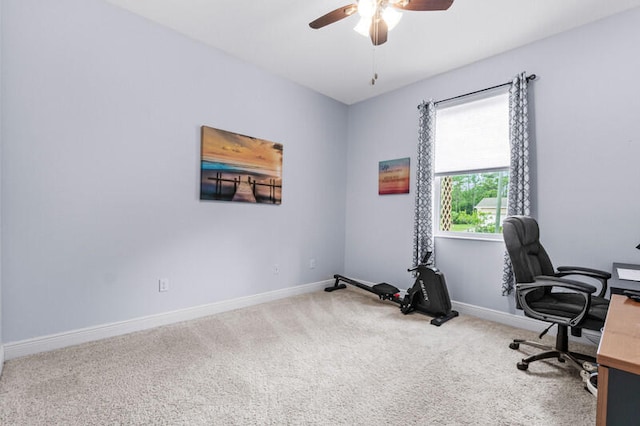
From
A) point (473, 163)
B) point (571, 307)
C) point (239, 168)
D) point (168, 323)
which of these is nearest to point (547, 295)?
point (571, 307)

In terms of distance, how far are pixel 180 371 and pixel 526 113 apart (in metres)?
3.64

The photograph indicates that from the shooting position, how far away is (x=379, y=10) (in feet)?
6.51

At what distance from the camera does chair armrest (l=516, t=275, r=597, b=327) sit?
1823 millimetres

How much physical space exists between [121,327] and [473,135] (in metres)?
4.00

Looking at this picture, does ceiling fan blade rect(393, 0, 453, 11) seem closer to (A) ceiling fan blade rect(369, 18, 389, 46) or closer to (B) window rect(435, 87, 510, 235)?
(A) ceiling fan blade rect(369, 18, 389, 46)

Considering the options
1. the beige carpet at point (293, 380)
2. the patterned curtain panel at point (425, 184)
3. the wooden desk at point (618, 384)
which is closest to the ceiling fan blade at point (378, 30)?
the patterned curtain panel at point (425, 184)

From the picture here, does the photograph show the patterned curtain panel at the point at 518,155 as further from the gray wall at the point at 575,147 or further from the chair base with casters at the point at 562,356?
the chair base with casters at the point at 562,356

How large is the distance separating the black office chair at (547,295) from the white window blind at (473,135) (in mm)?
1084

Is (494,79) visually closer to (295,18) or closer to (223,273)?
(295,18)

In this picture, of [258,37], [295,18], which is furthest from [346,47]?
[258,37]

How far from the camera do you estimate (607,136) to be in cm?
249

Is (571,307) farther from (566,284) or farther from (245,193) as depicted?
(245,193)

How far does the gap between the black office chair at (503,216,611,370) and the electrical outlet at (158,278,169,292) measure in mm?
2952

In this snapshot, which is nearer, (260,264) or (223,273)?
(223,273)
